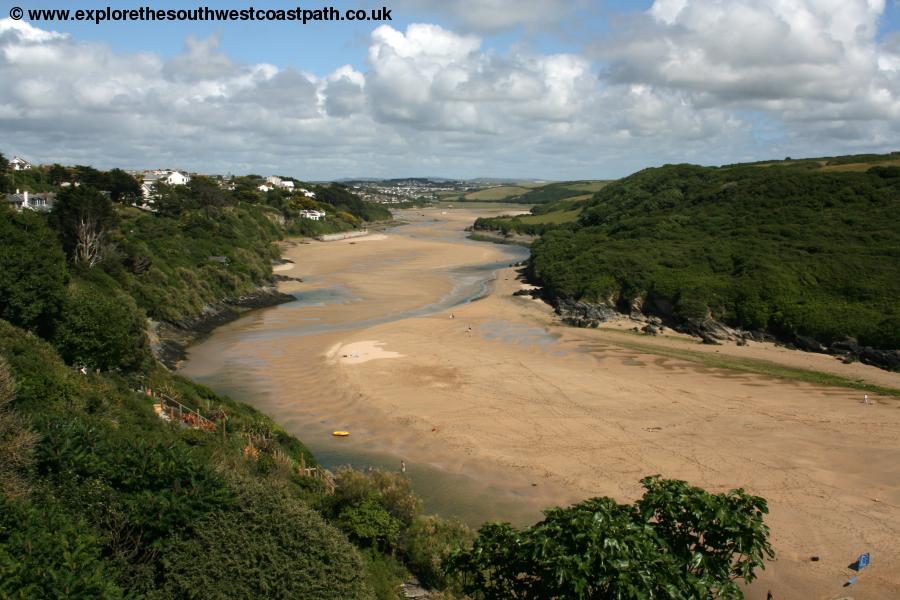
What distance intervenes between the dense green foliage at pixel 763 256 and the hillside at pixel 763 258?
9 cm

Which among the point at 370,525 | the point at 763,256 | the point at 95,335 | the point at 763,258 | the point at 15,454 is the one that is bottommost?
the point at 370,525

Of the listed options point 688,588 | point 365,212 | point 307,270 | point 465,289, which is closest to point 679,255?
point 465,289

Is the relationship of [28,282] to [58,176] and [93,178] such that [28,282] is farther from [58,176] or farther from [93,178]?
[58,176]

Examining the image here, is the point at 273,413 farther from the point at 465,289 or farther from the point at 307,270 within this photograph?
the point at 307,270

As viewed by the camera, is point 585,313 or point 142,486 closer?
point 142,486

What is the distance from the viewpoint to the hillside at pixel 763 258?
135 ft

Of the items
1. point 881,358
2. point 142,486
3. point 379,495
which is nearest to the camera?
point 142,486

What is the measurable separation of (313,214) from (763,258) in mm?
79615

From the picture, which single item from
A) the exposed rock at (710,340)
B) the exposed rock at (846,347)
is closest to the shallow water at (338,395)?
the exposed rock at (710,340)

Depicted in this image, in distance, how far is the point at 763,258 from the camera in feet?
165

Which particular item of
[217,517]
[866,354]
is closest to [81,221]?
[217,517]

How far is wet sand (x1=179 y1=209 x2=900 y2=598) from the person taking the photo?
18766 millimetres

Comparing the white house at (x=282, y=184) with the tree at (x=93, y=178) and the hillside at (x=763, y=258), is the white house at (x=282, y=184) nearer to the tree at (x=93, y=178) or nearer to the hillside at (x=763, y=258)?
the tree at (x=93, y=178)

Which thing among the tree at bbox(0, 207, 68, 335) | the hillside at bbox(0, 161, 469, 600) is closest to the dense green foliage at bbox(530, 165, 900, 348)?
the hillside at bbox(0, 161, 469, 600)
